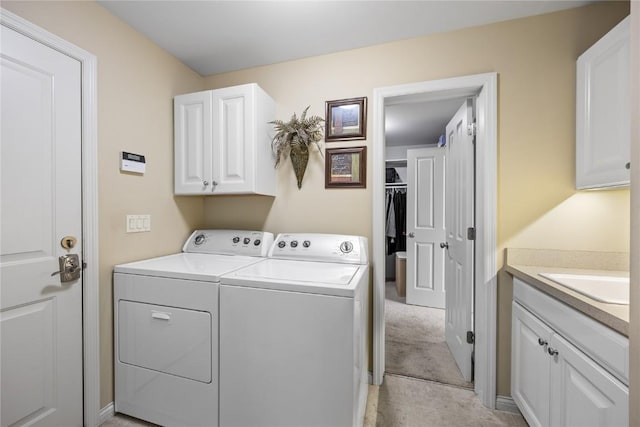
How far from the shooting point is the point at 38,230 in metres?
1.34

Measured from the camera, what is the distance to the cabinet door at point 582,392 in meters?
0.90

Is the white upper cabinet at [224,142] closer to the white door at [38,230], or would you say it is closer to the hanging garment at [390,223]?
the white door at [38,230]

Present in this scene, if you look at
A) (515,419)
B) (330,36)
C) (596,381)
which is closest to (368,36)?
(330,36)

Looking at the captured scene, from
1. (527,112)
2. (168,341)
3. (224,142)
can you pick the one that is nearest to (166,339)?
(168,341)

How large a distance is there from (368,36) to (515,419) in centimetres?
260

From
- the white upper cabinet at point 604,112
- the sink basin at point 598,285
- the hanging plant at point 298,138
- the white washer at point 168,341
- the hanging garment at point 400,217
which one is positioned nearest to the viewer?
the sink basin at point 598,285

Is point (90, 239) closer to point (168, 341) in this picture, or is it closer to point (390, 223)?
point (168, 341)

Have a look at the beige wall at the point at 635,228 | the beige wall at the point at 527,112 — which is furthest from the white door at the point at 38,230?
the beige wall at the point at 635,228

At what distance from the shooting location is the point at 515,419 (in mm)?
1622

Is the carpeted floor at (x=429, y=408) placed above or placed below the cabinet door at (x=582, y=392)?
below

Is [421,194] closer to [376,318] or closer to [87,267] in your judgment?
[376,318]

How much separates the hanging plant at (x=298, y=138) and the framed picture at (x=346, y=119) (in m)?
0.08

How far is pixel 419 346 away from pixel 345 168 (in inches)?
68.5

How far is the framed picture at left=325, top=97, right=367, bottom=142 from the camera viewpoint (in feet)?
6.45
